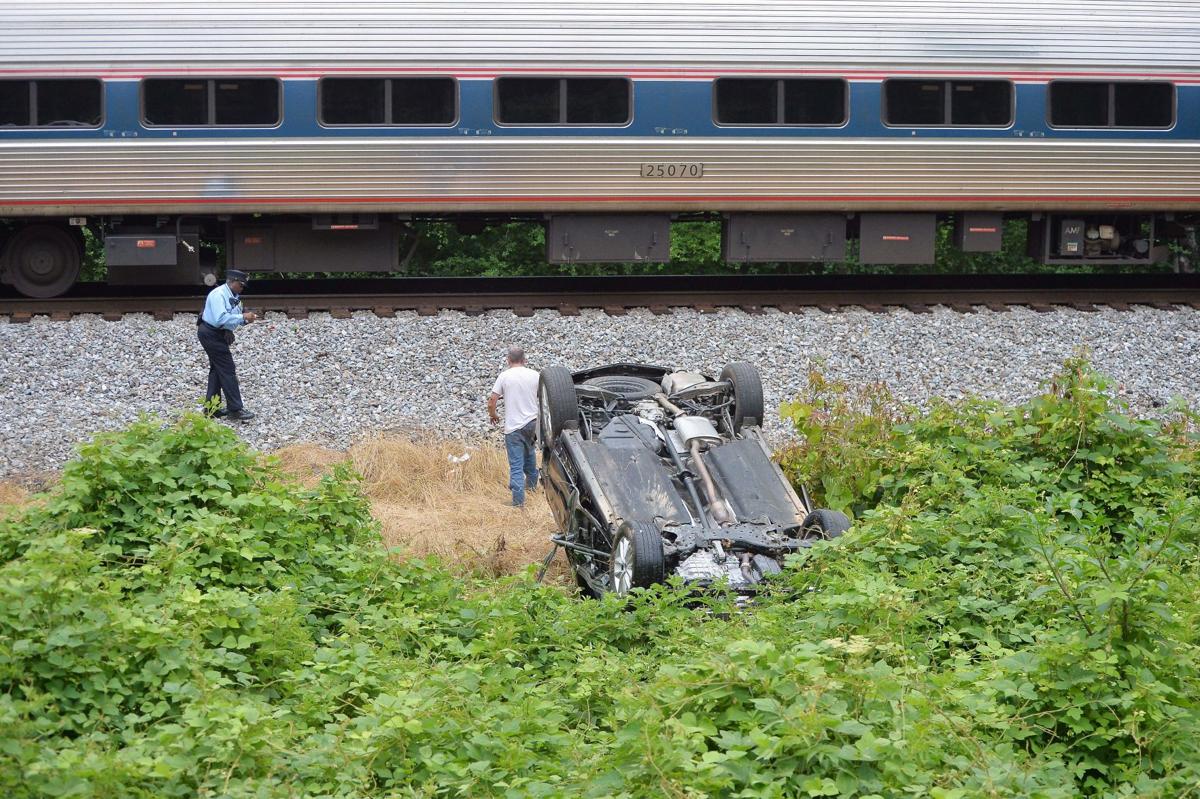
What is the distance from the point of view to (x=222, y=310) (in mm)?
11211

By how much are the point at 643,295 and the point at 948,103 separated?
425 centimetres

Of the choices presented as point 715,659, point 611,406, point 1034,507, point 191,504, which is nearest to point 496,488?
point 611,406

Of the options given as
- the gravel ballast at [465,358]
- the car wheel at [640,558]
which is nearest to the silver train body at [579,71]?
the gravel ballast at [465,358]

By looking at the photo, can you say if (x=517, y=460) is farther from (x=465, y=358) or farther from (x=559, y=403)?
(x=465, y=358)

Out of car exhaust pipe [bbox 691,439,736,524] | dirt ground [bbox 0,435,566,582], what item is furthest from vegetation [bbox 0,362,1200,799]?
dirt ground [bbox 0,435,566,582]

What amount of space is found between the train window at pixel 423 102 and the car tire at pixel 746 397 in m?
7.04

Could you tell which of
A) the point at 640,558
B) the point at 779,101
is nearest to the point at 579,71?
the point at 779,101

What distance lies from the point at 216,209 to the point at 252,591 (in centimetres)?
904

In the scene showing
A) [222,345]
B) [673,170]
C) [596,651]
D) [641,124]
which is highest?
[641,124]

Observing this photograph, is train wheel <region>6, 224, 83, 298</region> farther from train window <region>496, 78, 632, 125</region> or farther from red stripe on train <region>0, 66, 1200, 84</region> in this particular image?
train window <region>496, 78, 632, 125</region>

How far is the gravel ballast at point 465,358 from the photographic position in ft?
37.2

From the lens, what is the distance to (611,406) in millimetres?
8844

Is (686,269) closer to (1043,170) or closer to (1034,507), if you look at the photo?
(1043,170)

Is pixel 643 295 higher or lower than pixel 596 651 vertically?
higher
